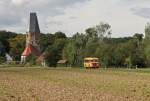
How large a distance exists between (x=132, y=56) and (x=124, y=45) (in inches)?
319

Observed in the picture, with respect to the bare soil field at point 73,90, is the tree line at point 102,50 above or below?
above

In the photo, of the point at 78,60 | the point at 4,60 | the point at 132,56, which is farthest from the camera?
the point at 4,60

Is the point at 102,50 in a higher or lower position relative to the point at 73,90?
higher

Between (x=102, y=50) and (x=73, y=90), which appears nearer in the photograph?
(x=73, y=90)

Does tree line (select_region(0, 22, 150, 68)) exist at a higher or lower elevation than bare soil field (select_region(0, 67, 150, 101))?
higher

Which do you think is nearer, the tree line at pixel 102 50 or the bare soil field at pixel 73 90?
the bare soil field at pixel 73 90

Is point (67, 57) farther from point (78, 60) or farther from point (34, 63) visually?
point (34, 63)

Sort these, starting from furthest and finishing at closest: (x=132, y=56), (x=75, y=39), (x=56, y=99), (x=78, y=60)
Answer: (x=75, y=39)
(x=78, y=60)
(x=132, y=56)
(x=56, y=99)

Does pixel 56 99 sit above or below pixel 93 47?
below

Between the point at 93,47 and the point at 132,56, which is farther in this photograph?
the point at 93,47

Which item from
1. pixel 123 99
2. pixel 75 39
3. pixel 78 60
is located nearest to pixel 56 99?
pixel 123 99

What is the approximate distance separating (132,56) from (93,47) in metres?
21.9

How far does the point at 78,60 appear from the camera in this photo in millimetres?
141750

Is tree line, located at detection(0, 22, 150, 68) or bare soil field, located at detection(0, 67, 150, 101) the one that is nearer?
bare soil field, located at detection(0, 67, 150, 101)
